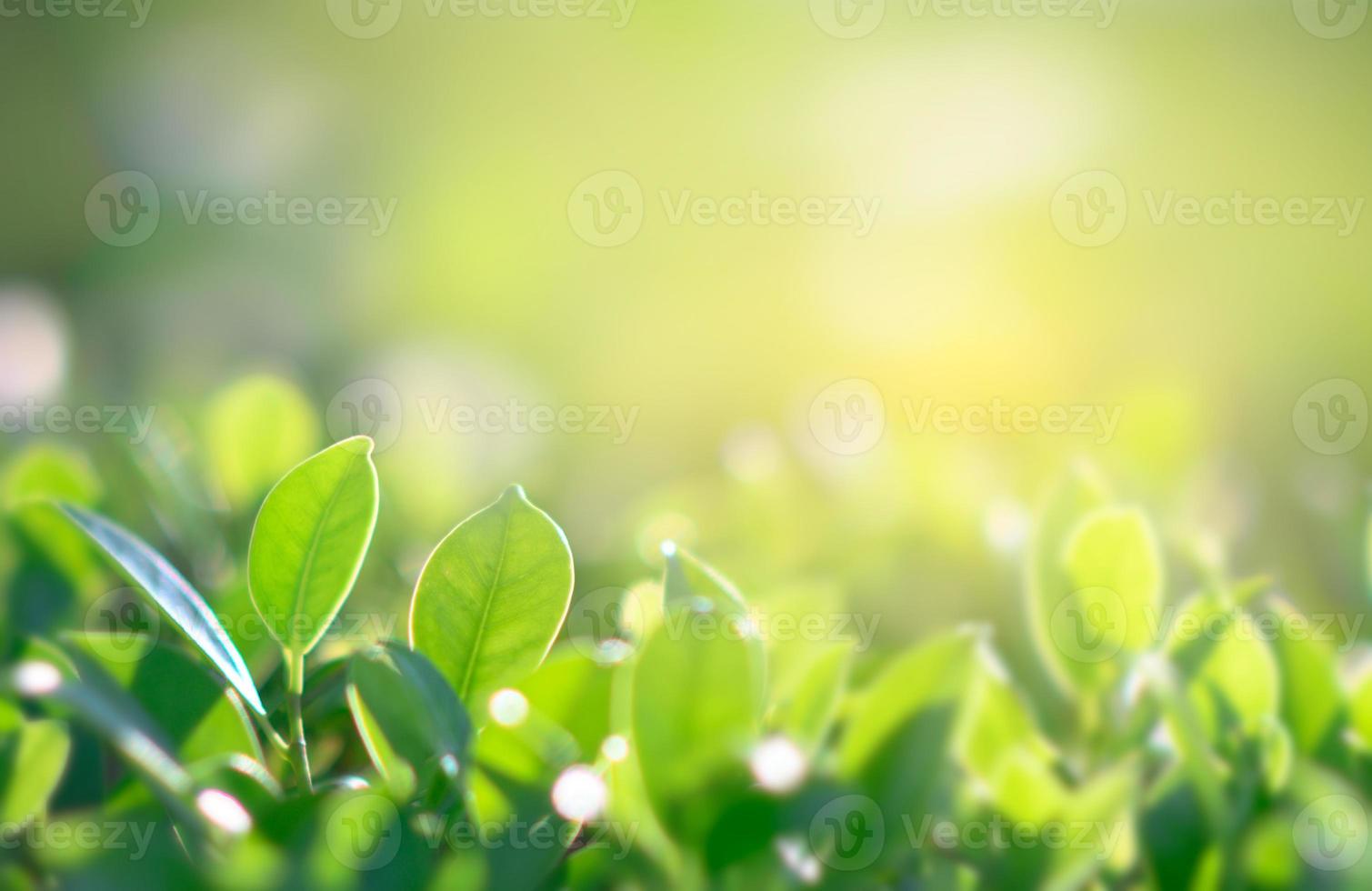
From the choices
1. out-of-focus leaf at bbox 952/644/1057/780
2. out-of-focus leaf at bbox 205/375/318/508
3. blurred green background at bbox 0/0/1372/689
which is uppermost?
blurred green background at bbox 0/0/1372/689

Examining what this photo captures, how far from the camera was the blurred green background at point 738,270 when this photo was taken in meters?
1.11

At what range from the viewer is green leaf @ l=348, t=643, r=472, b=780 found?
502mm

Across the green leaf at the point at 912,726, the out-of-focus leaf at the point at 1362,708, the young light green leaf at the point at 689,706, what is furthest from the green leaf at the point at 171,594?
the out-of-focus leaf at the point at 1362,708

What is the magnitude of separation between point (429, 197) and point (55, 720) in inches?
142

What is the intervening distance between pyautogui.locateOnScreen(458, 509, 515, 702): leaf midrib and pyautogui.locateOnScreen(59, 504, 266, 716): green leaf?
0.10 meters

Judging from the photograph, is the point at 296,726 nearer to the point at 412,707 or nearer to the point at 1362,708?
the point at 412,707

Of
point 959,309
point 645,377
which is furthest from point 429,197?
point 959,309

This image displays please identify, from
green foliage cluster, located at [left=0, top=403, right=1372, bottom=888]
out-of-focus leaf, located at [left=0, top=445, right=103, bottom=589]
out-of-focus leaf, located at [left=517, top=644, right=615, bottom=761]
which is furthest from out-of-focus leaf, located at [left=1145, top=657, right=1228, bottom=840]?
out-of-focus leaf, located at [left=0, top=445, right=103, bottom=589]

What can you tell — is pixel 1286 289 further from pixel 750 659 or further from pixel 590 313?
pixel 750 659

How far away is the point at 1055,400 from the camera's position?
6.43ft

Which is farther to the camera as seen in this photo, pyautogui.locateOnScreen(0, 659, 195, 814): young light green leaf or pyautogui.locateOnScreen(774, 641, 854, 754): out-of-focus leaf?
pyautogui.locateOnScreen(774, 641, 854, 754): out-of-focus leaf

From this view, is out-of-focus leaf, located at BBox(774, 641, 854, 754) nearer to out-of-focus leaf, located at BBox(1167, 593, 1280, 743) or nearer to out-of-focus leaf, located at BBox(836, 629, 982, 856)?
out-of-focus leaf, located at BBox(836, 629, 982, 856)

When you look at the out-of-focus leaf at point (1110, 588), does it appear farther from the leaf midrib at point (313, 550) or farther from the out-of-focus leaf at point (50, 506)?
the out-of-focus leaf at point (50, 506)

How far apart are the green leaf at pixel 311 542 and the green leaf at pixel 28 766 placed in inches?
4.4
